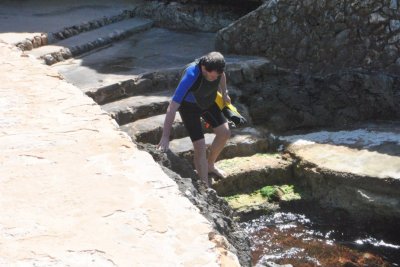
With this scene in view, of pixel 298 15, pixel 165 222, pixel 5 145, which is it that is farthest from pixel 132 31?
pixel 165 222

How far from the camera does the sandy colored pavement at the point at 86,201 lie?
2355 millimetres

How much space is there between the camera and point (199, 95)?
194 inches

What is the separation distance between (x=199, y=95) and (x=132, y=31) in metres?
4.05

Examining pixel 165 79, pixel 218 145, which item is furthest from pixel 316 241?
pixel 165 79

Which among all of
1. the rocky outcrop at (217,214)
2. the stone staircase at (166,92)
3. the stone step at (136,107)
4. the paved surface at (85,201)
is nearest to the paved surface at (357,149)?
the stone staircase at (166,92)

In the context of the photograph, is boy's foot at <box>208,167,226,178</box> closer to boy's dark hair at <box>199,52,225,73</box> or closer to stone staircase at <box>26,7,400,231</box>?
stone staircase at <box>26,7,400,231</box>

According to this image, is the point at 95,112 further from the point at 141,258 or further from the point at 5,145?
the point at 141,258

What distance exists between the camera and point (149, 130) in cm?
581

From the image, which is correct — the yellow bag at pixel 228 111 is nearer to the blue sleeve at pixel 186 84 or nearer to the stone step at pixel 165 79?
the blue sleeve at pixel 186 84

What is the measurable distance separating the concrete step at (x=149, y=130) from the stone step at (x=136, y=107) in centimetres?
9

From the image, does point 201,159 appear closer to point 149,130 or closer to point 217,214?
point 149,130

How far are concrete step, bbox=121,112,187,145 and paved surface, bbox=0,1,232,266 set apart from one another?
174 cm

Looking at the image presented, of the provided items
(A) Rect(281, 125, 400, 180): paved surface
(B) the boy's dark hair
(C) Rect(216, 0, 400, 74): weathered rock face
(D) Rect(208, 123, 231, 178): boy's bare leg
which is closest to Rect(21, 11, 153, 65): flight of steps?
(C) Rect(216, 0, 400, 74): weathered rock face

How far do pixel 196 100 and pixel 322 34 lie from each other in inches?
102
